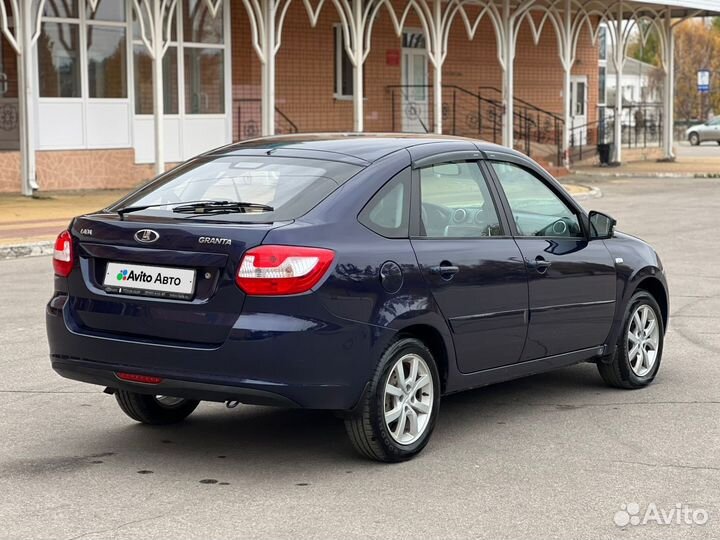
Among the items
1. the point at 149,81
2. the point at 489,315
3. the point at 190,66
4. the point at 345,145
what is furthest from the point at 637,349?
the point at 190,66

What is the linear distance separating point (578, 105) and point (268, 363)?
128 feet

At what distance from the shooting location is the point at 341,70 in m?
32.4

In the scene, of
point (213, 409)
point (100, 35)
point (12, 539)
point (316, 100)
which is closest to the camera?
point (12, 539)

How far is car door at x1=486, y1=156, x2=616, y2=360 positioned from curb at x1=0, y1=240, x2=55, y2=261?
9611 mm

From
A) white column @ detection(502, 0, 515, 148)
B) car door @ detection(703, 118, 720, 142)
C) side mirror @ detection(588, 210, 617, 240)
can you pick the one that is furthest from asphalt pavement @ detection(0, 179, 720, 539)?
car door @ detection(703, 118, 720, 142)

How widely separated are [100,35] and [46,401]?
1897cm

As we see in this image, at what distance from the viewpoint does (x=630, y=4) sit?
37.2m

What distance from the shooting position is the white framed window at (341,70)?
32250 millimetres

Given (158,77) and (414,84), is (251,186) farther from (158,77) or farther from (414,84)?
(414,84)

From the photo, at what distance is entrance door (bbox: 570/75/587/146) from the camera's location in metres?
42.5

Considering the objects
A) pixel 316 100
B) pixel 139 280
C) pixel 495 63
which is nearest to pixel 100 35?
pixel 316 100

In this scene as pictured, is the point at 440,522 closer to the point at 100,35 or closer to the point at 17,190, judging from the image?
the point at 17,190

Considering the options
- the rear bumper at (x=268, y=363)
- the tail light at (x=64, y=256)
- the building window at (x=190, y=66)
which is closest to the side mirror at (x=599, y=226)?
the rear bumper at (x=268, y=363)

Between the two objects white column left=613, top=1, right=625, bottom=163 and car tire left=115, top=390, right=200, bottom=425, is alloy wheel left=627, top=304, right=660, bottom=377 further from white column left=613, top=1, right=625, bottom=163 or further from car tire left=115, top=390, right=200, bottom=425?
white column left=613, top=1, right=625, bottom=163
